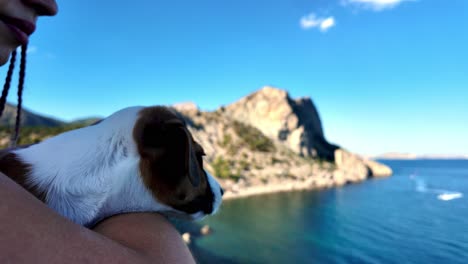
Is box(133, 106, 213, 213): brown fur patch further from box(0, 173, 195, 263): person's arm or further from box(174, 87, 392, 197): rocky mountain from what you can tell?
box(174, 87, 392, 197): rocky mountain

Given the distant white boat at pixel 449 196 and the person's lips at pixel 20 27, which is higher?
the person's lips at pixel 20 27

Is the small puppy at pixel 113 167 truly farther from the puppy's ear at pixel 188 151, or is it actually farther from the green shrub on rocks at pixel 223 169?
the green shrub on rocks at pixel 223 169

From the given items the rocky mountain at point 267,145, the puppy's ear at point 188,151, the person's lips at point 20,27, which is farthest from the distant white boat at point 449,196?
the person's lips at point 20,27

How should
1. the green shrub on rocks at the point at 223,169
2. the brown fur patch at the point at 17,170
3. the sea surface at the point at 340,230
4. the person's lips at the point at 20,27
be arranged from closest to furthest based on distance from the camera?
the person's lips at the point at 20,27, the brown fur patch at the point at 17,170, the sea surface at the point at 340,230, the green shrub on rocks at the point at 223,169

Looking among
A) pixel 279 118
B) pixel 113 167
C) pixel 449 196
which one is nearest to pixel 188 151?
pixel 113 167

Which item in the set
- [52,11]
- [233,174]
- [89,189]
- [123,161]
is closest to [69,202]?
[89,189]

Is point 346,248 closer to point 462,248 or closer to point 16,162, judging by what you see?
point 462,248
